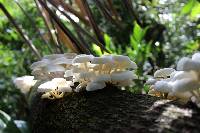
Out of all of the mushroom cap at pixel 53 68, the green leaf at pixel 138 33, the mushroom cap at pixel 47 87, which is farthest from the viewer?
the green leaf at pixel 138 33

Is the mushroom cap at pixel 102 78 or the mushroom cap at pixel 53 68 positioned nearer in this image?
the mushroom cap at pixel 102 78

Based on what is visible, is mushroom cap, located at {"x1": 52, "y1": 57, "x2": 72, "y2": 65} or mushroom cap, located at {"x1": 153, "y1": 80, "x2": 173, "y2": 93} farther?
mushroom cap, located at {"x1": 52, "y1": 57, "x2": 72, "y2": 65}

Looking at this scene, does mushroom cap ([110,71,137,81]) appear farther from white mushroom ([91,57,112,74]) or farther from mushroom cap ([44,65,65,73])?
mushroom cap ([44,65,65,73])

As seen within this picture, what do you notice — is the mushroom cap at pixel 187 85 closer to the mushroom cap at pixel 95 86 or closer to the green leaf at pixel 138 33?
the mushroom cap at pixel 95 86

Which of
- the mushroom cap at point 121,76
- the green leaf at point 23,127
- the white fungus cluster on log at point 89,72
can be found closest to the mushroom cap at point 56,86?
the white fungus cluster on log at point 89,72

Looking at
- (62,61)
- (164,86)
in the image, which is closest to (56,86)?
(62,61)

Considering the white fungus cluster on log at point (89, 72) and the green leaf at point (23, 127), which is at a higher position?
the white fungus cluster on log at point (89, 72)

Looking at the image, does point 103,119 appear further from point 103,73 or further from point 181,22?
point 181,22

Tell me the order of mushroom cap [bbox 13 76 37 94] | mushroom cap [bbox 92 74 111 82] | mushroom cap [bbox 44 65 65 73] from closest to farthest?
mushroom cap [bbox 92 74 111 82]
mushroom cap [bbox 44 65 65 73]
mushroom cap [bbox 13 76 37 94]

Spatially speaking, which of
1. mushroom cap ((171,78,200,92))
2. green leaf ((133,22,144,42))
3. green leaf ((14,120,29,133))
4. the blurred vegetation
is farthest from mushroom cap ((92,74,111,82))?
the blurred vegetation
